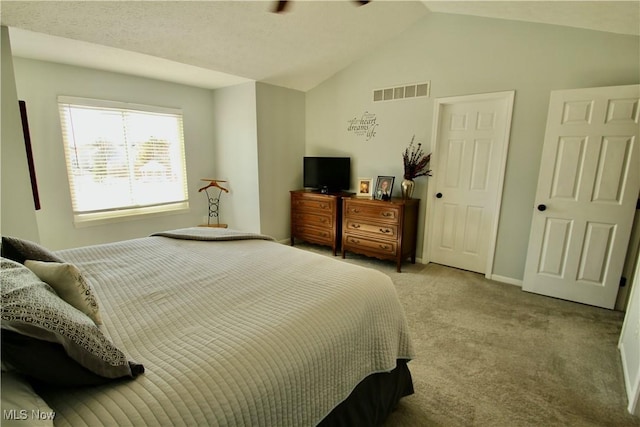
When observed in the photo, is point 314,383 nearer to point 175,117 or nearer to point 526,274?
point 526,274

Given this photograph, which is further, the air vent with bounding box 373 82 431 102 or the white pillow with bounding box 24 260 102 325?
the air vent with bounding box 373 82 431 102

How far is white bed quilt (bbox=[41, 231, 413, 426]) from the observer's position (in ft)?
2.63

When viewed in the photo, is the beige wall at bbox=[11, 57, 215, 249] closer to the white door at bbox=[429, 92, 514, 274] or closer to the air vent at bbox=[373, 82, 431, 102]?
the air vent at bbox=[373, 82, 431, 102]

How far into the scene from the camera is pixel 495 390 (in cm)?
Answer: 180

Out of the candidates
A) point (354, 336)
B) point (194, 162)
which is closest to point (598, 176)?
point (354, 336)

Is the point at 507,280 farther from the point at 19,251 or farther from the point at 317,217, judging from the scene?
the point at 19,251

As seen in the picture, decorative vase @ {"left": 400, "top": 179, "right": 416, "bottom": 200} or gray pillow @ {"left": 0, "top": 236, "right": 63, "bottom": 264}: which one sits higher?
decorative vase @ {"left": 400, "top": 179, "right": 416, "bottom": 200}

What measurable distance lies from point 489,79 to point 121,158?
4351 millimetres

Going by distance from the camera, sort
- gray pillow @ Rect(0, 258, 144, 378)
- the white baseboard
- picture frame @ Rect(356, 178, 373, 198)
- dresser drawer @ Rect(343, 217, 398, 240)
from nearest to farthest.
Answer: gray pillow @ Rect(0, 258, 144, 378) < the white baseboard < dresser drawer @ Rect(343, 217, 398, 240) < picture frame @ Rect(356, 178, 373, 198)

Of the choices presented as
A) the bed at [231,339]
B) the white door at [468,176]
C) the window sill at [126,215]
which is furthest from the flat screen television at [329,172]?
the bed at [231,339]

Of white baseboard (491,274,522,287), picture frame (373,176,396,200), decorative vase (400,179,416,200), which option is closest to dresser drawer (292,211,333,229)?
picture frame (373,176,396,200)

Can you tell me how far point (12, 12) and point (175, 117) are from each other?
2023 mm

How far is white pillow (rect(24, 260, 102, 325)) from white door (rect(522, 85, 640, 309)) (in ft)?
11.7

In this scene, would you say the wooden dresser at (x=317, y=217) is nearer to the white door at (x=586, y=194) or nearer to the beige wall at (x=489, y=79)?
the beige wall at (x=489, y=79)
